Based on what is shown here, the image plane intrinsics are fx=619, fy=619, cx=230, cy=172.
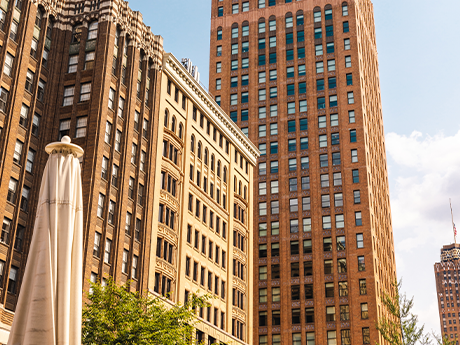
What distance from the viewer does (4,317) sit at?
4097cm

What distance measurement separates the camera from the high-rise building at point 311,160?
8994cm

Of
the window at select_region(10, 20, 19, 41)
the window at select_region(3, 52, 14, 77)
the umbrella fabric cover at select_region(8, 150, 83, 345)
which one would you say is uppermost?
the window at select_region(10, 20, 19, 41)

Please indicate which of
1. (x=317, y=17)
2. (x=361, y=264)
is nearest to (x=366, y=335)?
(x=361, y=264)

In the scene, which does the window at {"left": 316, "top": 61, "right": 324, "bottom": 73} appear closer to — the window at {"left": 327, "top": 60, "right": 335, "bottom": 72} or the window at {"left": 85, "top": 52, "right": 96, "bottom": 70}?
the window at {"left": 327, "top": 60, "right": 335, "bottom": 72}

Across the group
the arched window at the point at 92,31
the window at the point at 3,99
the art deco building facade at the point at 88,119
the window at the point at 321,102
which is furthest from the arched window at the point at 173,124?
the window at the point at 321,102

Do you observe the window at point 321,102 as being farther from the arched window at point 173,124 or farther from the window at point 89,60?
the window at point 89,60

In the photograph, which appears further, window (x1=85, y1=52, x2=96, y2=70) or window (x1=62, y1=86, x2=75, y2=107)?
window (x1=85, y1=52, x2=96, y2=70)

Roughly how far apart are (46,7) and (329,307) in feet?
189

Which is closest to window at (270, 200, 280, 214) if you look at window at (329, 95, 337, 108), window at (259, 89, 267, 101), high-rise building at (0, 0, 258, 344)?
window at (329, 95, 337, 108)

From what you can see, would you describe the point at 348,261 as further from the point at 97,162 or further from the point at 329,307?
the point at 97,162

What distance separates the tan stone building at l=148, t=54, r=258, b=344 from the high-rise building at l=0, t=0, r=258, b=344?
13 centimetres

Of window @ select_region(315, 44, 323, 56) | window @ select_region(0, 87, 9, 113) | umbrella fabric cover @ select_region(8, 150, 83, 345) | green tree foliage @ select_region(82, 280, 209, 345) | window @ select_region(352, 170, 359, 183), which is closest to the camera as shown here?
umbrella fabric cover @ select_region(8, 150, 83, 345)

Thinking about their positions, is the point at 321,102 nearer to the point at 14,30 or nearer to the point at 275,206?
the point at 275,206

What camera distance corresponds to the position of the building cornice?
6400cm
